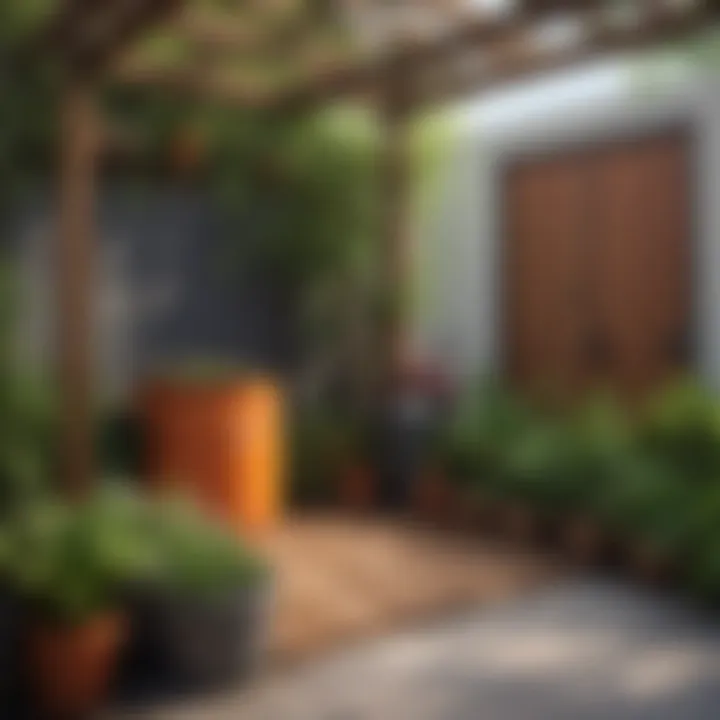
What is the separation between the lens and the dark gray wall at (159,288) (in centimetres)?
561

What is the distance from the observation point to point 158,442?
17.2ft

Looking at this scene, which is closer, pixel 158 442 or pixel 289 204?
pixel 158 442

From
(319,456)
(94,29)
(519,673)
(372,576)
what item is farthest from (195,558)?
(319,456)

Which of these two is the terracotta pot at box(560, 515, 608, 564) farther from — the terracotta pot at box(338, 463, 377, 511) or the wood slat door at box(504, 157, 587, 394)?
the wood slat door at box(504, 157, 587, 394)

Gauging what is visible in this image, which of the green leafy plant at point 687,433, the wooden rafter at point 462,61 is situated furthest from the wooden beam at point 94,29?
the green leafy plant at point 687,433

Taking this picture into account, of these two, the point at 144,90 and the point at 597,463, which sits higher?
the point at 144,90

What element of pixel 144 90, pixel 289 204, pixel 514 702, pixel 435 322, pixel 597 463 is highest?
pixel 144 90

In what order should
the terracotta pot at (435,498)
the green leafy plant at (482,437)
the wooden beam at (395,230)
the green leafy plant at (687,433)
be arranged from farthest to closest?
the wooden beam at (395,230)
the terracotta pot at (435,498)
the green leafy plant at (482,437)
the green leafy plant at (687,433)

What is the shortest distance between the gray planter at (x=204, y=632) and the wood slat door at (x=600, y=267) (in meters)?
3.38

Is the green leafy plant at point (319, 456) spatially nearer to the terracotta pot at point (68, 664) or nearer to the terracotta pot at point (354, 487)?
the terracotta pot at point (354, 487)

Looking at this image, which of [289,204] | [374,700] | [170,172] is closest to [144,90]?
[170,172]

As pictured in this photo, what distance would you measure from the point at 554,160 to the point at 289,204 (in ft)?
5.29

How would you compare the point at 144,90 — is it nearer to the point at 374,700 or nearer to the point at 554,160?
the point at 554,160

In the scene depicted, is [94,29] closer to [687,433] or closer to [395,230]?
[395,230]
